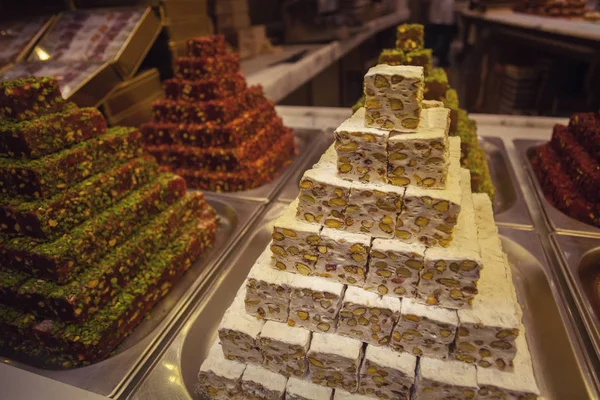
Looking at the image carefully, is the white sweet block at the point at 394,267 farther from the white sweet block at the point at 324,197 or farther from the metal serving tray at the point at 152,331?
the metal serving tray at the point at 152,331

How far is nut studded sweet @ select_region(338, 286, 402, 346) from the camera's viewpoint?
144 cm

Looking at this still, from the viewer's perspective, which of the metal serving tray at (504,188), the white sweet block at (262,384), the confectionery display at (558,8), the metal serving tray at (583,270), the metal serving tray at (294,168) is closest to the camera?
the white sweet block at (262,384)

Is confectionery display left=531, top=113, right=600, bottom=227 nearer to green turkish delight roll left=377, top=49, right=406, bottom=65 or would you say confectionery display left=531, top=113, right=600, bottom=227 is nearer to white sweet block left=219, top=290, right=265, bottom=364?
green turkish delight roll left=377, top=49, right=406, bottom=65

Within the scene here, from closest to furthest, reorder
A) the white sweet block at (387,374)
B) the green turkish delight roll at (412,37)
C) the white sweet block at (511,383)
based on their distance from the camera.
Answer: the white sweet block at (511,383), the white sweet block at (387,374), the green turkish delight roll at (412,37)

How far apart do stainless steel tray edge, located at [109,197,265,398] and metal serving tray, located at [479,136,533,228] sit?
1671mm

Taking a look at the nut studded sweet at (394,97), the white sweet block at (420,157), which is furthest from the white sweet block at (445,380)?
the nut studded sweet at (394,97)

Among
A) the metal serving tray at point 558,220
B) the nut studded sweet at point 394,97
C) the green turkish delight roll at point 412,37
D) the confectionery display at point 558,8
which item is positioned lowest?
the metal serving tray at point 558,220

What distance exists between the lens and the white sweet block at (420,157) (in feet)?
4.45

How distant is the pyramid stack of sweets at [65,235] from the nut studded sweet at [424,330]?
4.27 ft

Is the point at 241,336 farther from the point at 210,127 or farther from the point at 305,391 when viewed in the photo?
the point at 210,127

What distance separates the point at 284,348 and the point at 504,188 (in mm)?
2225

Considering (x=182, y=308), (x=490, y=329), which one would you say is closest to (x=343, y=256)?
(x=490, y=329)

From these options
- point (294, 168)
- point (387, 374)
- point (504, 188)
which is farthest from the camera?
point (294, 168)

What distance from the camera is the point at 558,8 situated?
23.1ft
